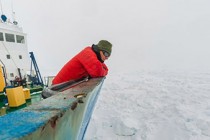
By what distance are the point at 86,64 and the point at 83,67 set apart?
0.24 m

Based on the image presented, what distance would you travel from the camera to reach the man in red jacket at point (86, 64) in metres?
2.77

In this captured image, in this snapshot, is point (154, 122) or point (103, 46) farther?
point (154, 122)

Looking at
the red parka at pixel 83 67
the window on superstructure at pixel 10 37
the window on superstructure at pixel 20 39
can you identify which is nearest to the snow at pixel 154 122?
the red parka at pixel 83 67

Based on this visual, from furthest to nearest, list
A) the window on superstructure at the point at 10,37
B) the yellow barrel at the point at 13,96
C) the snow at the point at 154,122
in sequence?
the window on superstructure at the point at 10,37 → the yellow barrel at the point at 13,96 → the snow at the point at 154,122

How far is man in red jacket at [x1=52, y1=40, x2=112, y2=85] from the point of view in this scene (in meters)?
2.77

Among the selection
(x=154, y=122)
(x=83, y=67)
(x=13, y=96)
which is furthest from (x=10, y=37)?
(x=154, y=122)

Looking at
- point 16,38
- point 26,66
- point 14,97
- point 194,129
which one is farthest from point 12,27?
point 194,129

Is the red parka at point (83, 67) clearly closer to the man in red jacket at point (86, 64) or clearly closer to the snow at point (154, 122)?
the man in red jacket at point (86, 64)

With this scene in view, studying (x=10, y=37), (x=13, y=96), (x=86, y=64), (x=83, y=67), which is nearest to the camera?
(x=86, y=64)

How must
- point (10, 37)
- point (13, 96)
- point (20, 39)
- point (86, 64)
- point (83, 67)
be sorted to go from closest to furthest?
point (86, 64), point (83, 67), point (13, 96), point (10, 37), point (20, 39)

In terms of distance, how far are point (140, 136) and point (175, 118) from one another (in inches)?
50.9

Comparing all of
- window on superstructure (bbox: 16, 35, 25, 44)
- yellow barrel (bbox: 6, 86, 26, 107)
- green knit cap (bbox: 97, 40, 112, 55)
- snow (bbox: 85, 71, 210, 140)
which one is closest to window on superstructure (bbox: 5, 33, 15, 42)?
window on superstructure (bbox: 16, 35, 25, 44)

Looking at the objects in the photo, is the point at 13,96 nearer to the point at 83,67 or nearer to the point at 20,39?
the point at 83,67

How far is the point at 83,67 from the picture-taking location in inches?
118
